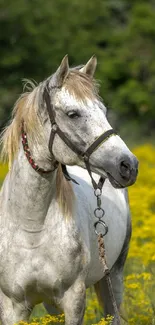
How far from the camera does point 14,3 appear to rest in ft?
102

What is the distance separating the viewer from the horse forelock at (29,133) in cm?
567

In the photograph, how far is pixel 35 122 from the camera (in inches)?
223

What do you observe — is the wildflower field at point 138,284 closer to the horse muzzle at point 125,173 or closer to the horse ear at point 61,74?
the horse muzzle at point 125,173

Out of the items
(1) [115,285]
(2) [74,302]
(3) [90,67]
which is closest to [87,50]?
(1) [115,285]

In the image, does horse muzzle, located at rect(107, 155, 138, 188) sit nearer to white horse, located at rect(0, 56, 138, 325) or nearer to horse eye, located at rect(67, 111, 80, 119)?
white horse, located at rect(0, 56, 138, 325)

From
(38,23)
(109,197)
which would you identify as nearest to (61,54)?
A: (38,23)

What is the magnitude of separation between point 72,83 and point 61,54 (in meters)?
28.8

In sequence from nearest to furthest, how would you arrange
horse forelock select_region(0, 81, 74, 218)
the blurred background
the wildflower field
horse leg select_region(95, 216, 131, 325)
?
horse forelock select_region(0, 81, 74, 218)
the wildflower field
horse leg select_region(95, 216, 131, 325)
the blurred background

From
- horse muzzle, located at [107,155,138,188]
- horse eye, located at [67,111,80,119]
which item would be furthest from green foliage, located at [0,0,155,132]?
horse muzzle, located at [107,155,138,188]

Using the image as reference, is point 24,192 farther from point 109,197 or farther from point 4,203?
point 109,197

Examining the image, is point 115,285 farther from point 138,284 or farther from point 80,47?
point 80,47

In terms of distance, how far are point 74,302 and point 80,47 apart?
2905cm

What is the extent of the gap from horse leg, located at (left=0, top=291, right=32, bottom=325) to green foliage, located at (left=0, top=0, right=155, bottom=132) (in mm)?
23481

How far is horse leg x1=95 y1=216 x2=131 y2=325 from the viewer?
720cm
